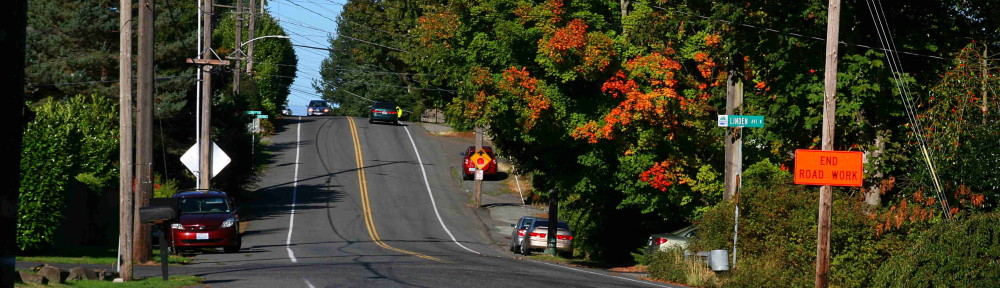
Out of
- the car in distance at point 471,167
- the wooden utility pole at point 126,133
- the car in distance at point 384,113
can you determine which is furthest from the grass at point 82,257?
the car in distance at point 384,113

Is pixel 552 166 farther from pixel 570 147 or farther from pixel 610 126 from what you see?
pixel 610 126

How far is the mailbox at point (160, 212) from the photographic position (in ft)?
54.7

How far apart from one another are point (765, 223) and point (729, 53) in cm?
414

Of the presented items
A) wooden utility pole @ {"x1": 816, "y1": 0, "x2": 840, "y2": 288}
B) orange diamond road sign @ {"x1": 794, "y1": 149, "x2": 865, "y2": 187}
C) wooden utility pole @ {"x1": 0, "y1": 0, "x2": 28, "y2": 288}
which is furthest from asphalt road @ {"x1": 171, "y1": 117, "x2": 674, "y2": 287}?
wooden utility pole @ {"x1": 0, "y1": 0, "x2": 28, "y2": 288}

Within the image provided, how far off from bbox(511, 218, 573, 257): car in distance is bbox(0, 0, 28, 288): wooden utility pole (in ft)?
101

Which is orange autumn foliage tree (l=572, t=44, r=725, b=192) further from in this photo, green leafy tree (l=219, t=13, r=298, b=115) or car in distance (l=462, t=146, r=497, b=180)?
green leafy tree (l=219, t=13, r=298, b=115)

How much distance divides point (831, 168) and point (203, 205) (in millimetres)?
16974

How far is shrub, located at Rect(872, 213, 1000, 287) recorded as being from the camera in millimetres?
15984

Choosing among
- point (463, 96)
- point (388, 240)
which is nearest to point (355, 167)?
point (388, 240)

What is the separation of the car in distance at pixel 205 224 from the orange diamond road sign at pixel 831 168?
15.1 metres

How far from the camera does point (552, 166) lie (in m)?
31.6

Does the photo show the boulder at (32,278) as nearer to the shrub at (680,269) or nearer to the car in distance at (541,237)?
the shrub at (680,269)

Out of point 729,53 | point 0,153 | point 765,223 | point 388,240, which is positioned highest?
point 729,53

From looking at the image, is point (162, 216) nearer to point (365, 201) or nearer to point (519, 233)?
point (519, 233)
